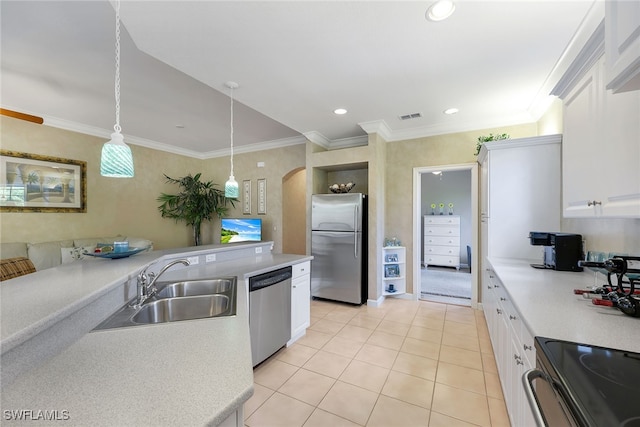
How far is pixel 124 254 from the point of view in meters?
1.83

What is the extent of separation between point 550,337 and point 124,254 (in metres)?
2.47

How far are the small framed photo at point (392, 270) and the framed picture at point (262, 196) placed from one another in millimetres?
2751

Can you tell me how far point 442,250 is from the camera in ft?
21.3

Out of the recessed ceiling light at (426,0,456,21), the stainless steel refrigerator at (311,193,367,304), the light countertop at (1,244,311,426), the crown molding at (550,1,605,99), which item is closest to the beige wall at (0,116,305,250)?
the stainless steel refrigerator at (311,193,367,304)

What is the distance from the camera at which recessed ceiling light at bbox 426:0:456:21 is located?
1590mm

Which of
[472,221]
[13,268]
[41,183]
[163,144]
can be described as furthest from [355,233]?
[41,183]

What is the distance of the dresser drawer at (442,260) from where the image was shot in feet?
20.8

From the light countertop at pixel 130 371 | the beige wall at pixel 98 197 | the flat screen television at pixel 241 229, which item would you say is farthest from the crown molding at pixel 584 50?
the beige wall at pixel 98 197

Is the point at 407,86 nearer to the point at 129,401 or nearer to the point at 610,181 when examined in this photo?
the point at 610,181

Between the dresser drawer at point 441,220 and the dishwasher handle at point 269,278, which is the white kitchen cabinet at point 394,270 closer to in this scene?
the dishwasher handle at point 269,278

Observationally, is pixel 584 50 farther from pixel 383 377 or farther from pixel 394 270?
pixel 394 270

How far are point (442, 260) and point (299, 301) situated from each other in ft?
16.5

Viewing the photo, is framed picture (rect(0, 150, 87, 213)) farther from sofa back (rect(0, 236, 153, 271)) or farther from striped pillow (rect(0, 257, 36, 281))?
striped pillow (rect(0, 257, 36, 281))

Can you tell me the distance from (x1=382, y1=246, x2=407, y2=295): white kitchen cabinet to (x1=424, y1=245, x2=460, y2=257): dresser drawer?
9.42 feet
